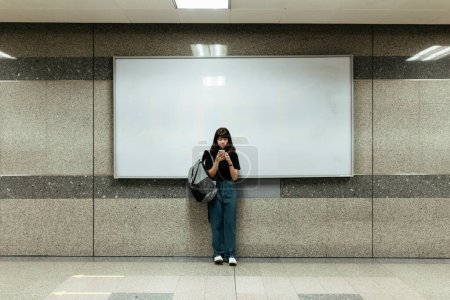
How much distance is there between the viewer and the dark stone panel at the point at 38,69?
5.16m

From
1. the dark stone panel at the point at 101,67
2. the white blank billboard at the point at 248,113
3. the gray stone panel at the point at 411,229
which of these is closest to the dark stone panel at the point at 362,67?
the white blank billboard at the point at 248,113

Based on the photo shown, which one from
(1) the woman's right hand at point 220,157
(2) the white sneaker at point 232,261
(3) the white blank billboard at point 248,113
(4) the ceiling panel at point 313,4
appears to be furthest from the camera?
(3) the white blank billboard at point 248,113

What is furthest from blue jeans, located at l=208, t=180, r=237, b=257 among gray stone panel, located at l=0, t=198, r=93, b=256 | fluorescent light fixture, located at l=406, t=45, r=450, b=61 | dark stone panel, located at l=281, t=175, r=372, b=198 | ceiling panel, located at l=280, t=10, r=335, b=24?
fluorescent light fixture, located at l=406, t=45, r=450, b=61

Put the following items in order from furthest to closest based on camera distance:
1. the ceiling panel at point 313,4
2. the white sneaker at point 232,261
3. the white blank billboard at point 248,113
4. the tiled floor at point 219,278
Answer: the white blank billboard at point 248,113
the white sneaker at point 232,261
the ceiling panel at point 313,4
the tiled floor at point 219,278

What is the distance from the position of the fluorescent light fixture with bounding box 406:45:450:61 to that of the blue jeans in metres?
2.64

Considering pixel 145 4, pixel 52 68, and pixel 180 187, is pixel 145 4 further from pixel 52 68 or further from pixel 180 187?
pixel 180 187

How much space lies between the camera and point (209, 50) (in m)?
5.15

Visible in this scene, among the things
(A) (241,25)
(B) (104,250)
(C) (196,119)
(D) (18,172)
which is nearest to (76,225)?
(B) (104,250)

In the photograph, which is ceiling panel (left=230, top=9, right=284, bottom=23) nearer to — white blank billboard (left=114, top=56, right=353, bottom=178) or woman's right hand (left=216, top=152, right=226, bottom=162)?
white blank billboard (left=114, top=56, right=353, bottom=178)

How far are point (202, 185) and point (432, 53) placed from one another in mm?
3126

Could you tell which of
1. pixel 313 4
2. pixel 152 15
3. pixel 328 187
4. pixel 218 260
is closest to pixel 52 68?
pixel 152 15

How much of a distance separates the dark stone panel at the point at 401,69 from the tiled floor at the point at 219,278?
2154 mm

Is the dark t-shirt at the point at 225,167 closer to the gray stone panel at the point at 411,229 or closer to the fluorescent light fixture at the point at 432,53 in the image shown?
the gray stone panel at the point at 411,229

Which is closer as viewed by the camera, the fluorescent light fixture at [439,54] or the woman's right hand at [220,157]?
the woman's right hand at [220,157]
